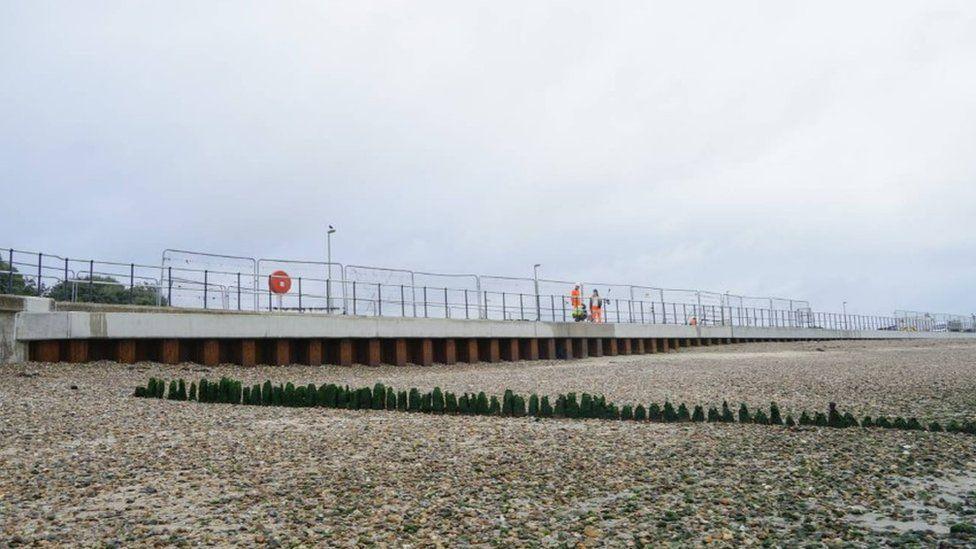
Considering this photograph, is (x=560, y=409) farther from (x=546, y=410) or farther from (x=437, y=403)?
(x=437, y=403)

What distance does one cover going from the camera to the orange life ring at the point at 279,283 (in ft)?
78.0

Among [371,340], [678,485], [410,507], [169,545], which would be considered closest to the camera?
[169,545]

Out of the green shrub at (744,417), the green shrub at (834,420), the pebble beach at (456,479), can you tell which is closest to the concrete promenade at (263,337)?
the pebble beach at (456,479)

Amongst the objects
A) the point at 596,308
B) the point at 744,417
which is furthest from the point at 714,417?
the point at 596,308

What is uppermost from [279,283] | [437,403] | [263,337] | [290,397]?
[279,283]

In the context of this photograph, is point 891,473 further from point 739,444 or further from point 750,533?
point 750,533

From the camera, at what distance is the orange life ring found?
23.8 meters

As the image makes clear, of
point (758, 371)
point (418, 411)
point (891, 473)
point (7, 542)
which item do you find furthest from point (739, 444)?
point (758, 371)

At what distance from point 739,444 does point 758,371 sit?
11237 millimetres

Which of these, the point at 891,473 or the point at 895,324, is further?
the point at 895,324

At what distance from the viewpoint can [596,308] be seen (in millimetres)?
36188

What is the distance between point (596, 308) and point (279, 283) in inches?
660

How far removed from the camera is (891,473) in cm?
739

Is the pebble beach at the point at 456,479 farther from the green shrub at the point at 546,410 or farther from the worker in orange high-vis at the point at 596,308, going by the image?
the worker in orange high-vis at the point at 596,308
